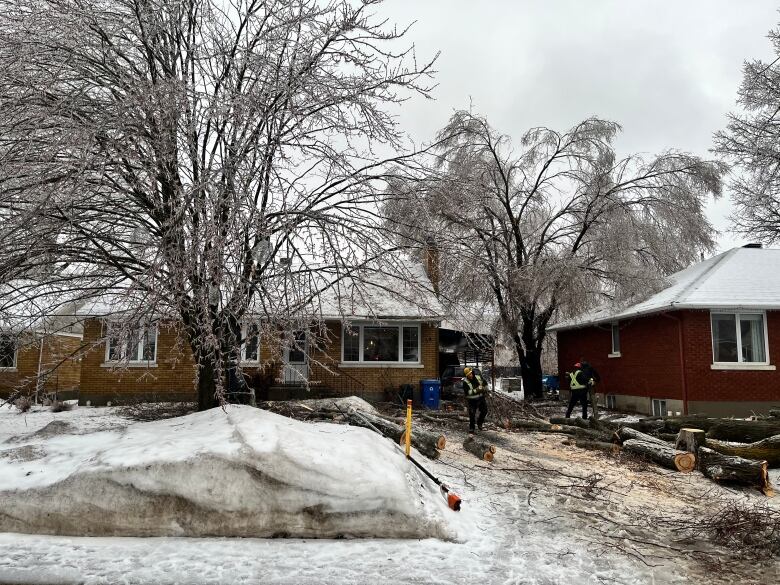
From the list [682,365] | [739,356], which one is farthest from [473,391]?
[739,356]

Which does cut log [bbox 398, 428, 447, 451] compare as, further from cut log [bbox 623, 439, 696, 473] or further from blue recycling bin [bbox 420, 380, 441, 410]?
blue recycling bin [bbox 420, 380, 441, 410]

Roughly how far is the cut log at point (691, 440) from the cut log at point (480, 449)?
3107mm

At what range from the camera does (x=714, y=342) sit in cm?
1565

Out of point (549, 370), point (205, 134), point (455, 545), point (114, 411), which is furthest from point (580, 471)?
point (549, 370)

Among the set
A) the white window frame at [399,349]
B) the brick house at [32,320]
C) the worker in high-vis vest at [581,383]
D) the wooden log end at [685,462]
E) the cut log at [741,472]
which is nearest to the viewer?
the brick house at [32,320]

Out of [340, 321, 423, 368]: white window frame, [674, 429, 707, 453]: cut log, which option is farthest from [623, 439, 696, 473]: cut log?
[340, 321, 423, 368]: white window frame

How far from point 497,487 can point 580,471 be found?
1937 millimetres

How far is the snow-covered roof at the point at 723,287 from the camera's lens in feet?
49.6

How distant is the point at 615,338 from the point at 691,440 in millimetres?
11128

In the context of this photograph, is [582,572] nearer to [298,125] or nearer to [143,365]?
[298,125]

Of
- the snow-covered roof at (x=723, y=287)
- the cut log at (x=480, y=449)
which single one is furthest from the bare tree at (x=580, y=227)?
the cut log at (x=480, y=449)

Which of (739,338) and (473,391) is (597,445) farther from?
(739,338)

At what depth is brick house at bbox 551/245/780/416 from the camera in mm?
15328

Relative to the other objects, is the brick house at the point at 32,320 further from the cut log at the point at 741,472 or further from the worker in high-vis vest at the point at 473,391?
the cut log at the point at 741,472
